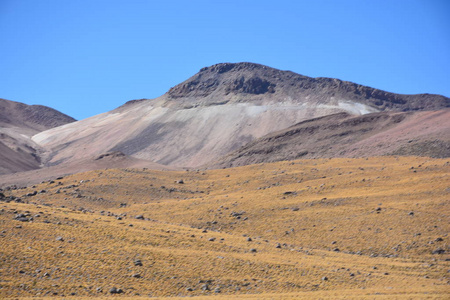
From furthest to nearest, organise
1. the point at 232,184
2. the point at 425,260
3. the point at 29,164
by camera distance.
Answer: the point at 29,164
the point at 232,184
the point at 425,260

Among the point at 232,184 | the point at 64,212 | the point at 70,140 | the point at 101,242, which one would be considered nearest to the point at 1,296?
the point at 101,242

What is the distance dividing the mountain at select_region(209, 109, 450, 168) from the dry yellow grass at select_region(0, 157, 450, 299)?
389 inches

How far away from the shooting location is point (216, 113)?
5871 inches

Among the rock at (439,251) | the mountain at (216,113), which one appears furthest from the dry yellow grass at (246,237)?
the mountain at (216,113)

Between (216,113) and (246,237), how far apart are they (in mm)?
110361

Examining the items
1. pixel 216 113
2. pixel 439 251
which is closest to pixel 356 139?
pixel 439 251

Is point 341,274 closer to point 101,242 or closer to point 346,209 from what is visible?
point 101,242

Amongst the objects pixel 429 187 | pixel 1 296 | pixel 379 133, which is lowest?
pixel 1 296

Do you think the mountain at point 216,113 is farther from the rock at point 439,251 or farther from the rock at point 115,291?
the rock at point 115,291

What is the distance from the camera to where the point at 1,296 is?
2392cm

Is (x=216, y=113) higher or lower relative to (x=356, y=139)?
higher

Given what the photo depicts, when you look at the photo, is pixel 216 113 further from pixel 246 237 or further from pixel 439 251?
pixel 439 251

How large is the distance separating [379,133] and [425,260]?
183 feet

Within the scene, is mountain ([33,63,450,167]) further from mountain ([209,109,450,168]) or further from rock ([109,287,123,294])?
rock ([109,287,123,294])
